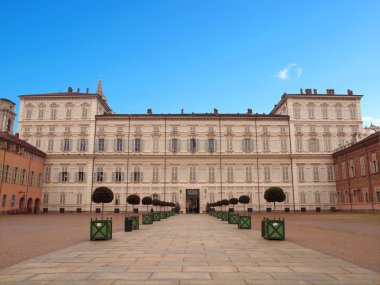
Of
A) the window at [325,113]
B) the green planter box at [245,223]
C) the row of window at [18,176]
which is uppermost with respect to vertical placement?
the window at [325,113]

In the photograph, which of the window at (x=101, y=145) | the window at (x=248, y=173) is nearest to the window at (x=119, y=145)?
the window at (x=101, y=145)

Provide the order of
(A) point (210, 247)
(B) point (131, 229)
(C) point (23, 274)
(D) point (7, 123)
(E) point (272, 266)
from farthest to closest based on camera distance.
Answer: (D) point (7, 123) → (B) point (131, 229) → (A) point (210, 247) → (E) point (272, 266) → (C) point (23, 274)

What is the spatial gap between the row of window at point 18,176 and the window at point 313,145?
43260mm

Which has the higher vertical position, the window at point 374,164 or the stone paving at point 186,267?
the window at point 374,164

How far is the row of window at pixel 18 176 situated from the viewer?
42.1 m

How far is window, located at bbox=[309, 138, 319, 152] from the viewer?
54.2 meters

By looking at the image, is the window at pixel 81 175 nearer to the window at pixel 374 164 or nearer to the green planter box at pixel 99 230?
the green planter box at pixel 99 230

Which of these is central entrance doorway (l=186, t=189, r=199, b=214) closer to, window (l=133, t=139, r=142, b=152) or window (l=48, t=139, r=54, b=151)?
window (l=133, t=139, r=142, b=152)

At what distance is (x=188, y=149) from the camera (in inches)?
2140

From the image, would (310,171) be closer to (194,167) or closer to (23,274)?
(194,167)

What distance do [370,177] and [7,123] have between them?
5738cm

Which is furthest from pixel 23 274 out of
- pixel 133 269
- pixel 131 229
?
pixel 131 229

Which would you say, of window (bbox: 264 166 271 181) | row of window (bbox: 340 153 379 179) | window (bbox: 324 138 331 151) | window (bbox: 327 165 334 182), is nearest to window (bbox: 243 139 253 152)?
window (bbox: 264 166 271 181)

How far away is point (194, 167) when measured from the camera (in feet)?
176
